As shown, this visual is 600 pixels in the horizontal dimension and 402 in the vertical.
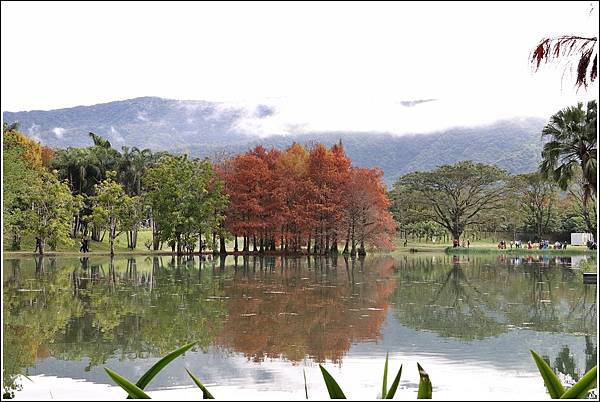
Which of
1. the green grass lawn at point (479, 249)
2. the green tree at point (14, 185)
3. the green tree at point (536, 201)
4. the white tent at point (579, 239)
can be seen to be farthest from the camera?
the green tree at point (536, 201)

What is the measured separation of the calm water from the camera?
258 inches

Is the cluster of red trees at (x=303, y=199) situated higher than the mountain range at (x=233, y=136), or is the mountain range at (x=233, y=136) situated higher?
the mountain range at (x=233, y=136)

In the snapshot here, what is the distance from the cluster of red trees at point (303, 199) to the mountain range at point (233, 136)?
70319 mm

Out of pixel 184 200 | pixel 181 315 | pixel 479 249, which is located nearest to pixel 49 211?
→ pixel 184 200

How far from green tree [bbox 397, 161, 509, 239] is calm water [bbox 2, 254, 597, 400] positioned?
29047 millimetres

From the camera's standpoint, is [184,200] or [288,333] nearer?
[288,333]

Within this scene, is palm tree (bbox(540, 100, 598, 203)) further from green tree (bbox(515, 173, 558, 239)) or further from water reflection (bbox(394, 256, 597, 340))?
green tree (bbox(515, 173, 558, 239))

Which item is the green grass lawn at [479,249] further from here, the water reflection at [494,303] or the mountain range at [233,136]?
the mountain range at [233,136]

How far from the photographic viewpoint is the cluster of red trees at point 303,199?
30.5m

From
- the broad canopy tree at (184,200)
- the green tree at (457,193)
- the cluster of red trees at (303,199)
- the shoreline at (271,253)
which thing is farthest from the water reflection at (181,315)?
the green tree at (457,193)

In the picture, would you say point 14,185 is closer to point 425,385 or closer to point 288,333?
point 288,333

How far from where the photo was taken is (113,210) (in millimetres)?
28188

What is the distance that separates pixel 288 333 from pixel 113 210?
20089mm

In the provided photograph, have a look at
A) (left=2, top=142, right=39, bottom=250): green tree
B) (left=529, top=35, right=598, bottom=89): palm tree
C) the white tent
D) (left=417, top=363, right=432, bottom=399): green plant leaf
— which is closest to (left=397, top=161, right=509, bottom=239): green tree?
the white tent
